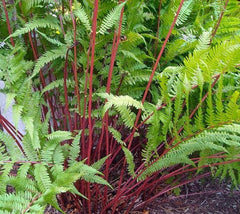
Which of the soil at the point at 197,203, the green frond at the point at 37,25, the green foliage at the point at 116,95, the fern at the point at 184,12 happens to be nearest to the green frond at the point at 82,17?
the green foliage at the point at 116,95

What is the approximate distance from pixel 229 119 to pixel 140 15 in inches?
17.9

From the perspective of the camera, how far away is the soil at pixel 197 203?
3.63 ft

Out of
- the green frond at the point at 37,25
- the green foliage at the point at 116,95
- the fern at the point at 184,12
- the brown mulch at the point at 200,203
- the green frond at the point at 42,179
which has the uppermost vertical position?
the fern at the point at 184,12

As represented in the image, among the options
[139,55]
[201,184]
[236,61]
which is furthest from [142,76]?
[201,184]

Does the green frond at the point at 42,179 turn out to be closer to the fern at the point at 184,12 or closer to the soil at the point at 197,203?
the soil at the point at 197,203

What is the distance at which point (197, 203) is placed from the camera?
1152mm

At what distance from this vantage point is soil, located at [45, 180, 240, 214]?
3.63 feet

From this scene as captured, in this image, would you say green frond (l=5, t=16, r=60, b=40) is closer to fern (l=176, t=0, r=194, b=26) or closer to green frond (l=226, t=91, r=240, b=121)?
fern (l=176, t=0, r=194, b=26)

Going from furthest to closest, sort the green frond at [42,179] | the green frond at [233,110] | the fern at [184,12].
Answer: the fern at [184,12] < the green frond at [42,179] < the green frond at [233,110]

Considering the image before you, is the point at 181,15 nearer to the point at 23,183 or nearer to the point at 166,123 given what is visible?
the point at 166,123

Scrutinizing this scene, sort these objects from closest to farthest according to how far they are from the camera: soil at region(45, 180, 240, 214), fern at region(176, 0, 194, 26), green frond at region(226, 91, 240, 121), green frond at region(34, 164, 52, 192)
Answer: green frond at region(226, 91, 240, 121)
green frond at region(34, 164, 52, 192)
fern at region(176, 0, 194, 26)
soil at region(45, 180, 240, 214)

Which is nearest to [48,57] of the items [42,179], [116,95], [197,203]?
[116,95]

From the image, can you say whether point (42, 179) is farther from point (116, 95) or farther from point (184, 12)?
point (184, 12)

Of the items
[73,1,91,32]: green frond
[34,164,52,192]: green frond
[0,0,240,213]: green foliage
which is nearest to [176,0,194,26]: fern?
Answer: [0,0,240,213]: green foliage
